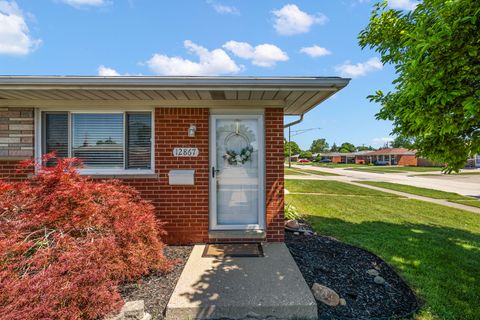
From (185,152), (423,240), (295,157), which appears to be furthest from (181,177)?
(295,157)

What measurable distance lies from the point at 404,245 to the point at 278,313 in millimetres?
3651

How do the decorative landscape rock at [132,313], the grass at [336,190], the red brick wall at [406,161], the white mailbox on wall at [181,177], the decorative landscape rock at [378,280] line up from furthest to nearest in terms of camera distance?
the red brick wall at [406,161] → the grass at [336,190] → the white mailbox on wall at [181,177] → the decorative landscape rock at [378,280] → the decorative landscape rock at [132,313]

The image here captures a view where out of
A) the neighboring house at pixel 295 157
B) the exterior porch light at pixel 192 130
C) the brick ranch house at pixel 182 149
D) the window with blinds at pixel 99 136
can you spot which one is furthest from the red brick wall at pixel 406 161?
the window with blinds at pixel 99 136

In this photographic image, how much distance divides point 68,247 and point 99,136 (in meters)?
2.55

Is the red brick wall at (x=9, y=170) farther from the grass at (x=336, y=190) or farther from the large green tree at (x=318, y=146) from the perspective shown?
the large green tree at (x=318, y=146)

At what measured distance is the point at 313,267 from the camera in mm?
3830

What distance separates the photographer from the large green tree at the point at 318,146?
111 metres

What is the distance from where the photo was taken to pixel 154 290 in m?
3.23

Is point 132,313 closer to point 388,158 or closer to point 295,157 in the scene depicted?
point 388,158

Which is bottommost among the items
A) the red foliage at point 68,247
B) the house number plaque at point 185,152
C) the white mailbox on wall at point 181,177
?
the red foliage at point 68,247

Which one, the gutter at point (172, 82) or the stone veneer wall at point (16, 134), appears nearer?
the gutter at point (172, 82)

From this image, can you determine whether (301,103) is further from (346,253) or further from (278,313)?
(278,313)

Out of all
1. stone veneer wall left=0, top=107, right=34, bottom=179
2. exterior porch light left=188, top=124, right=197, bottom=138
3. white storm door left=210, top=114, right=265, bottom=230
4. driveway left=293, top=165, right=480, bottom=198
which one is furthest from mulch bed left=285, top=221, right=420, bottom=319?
driveway left=293, top=165, right=480, bottom=198

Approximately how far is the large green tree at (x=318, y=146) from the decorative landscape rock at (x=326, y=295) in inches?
4438
